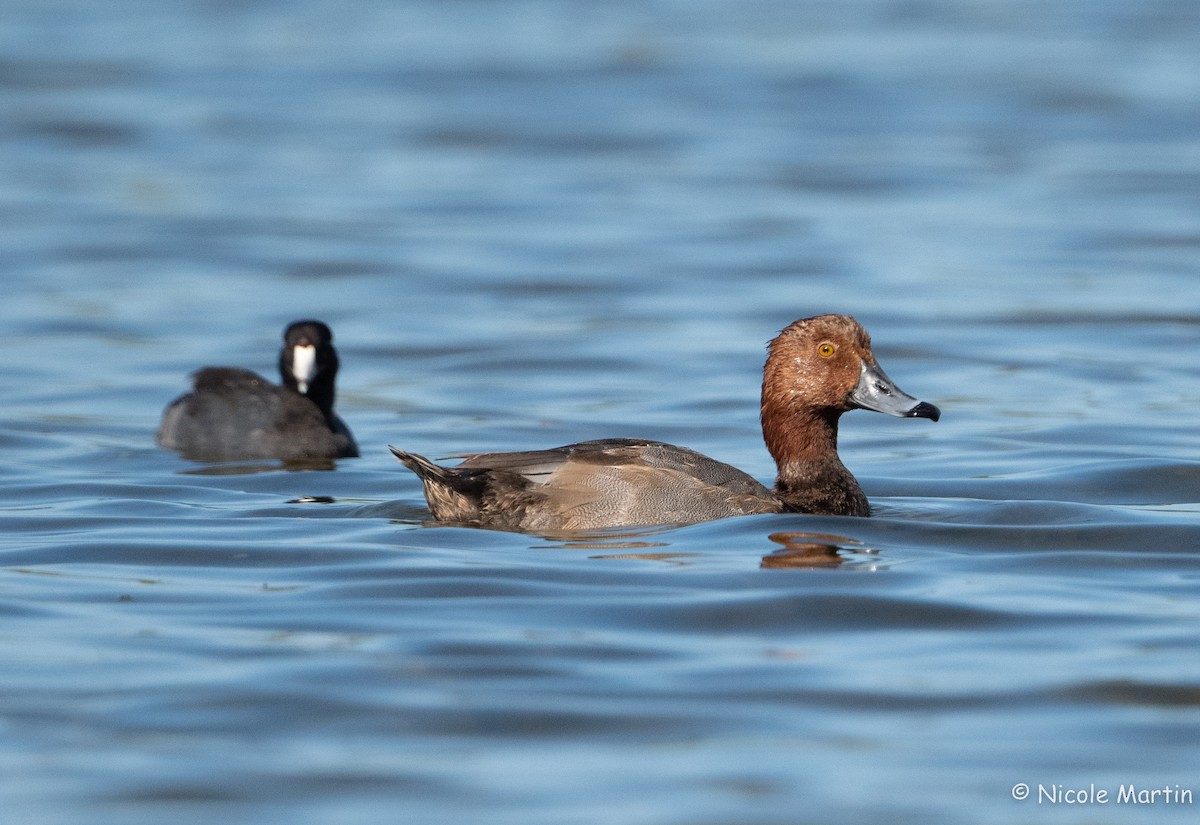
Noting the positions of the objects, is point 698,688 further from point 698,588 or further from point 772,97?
point 772,97

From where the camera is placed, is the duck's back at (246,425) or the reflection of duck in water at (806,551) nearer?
the reflection of duck in water at (806,551)

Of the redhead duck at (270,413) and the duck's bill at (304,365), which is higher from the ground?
the duck's bill at (304,365)

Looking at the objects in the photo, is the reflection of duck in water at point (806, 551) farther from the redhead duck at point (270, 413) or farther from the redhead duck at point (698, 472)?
the redhead duck at point (270, 413)

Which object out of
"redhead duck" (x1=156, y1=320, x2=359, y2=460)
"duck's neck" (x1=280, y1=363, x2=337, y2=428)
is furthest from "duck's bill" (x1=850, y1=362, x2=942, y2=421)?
"duck's neck" (x1=280, y1=363, x2=337, y2=428)

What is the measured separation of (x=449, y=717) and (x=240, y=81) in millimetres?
23578

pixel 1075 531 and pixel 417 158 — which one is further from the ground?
pixel 417 158

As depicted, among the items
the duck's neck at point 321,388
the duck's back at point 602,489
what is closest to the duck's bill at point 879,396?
the duck's back at point 602,489

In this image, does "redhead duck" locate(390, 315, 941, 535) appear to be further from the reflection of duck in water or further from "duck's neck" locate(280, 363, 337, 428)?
"duck's neck" locate(280, 363, 337, 428)

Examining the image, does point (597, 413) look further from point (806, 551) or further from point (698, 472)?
point (806, 551)

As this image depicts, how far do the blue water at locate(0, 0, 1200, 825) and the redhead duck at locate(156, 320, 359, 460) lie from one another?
26 cm

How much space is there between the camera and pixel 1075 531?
897 centimetres

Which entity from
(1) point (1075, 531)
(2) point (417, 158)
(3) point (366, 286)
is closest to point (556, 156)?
(2) point (417, 158)

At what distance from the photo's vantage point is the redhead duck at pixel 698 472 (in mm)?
8656

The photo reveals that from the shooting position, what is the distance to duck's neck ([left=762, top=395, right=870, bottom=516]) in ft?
29.8
